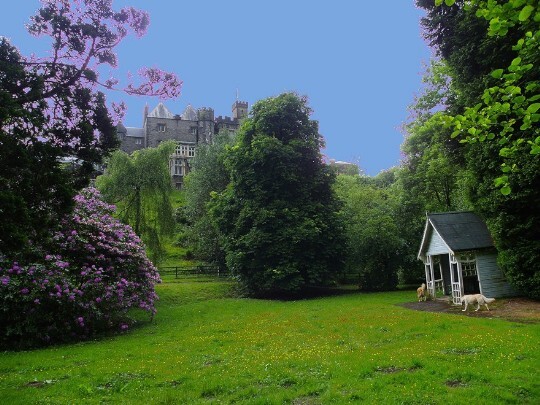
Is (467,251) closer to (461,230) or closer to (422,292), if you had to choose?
(461,230)

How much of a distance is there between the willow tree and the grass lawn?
50.7ft

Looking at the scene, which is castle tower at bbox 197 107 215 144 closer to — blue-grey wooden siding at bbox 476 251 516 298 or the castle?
the castle

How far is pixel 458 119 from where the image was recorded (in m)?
7.25

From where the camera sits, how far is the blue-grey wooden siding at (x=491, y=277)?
23406mm

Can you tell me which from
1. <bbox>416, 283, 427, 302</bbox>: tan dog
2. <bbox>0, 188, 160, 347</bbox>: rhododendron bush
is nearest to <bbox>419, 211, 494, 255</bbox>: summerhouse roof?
<bbox>416, 283, 427, 302</bbox>: tan dog

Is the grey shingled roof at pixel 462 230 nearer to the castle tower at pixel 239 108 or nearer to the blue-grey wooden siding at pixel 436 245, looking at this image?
the blue-grey wooden siding at pixel 436 245

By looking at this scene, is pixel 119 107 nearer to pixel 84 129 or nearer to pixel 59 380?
pixel 84 129

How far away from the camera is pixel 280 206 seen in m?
33.1

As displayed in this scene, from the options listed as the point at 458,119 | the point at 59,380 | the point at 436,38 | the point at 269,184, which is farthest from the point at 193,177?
the point at 458,119

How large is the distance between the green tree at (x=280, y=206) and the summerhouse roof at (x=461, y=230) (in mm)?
9178

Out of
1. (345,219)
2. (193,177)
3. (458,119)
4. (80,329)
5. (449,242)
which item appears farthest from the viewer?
(193,177)

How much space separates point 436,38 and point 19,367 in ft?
84.2

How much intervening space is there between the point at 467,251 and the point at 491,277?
1955 mm

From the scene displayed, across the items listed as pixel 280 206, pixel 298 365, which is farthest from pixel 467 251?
pixel 298 365
